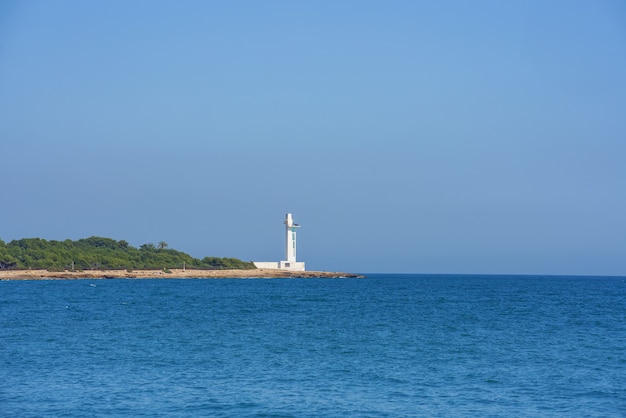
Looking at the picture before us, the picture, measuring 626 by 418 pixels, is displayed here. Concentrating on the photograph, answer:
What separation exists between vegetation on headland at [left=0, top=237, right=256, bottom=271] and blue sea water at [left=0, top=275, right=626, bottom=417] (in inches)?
2965

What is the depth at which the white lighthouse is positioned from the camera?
126438 millimetres

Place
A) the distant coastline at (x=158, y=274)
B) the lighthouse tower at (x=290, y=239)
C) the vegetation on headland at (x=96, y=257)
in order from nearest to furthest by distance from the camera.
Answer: the distant coastline at (x=158, y=274) → the vegetation on headland at (x=96, y=257) → the lighthouse tower at (x=290, y=239)

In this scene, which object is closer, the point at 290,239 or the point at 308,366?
the point at 308,366

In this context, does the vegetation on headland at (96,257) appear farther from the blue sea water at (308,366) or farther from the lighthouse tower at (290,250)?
the blue sea water at (308,366)

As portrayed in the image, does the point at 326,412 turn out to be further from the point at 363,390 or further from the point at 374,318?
the point at 374,318

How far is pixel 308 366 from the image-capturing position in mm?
25469

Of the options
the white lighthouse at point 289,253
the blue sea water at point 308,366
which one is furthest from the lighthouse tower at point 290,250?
the blue sea water at point 308,366

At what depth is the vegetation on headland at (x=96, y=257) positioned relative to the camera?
A: 116 meters

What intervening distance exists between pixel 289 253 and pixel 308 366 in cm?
10651

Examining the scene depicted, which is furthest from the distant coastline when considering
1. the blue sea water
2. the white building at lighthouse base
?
the blue sea water

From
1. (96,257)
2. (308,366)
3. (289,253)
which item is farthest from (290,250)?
(308,366)

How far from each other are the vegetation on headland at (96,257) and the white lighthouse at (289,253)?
6914 mm

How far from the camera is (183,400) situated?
20.0 meters

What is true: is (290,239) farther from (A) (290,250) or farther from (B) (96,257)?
(B) (96,257)
